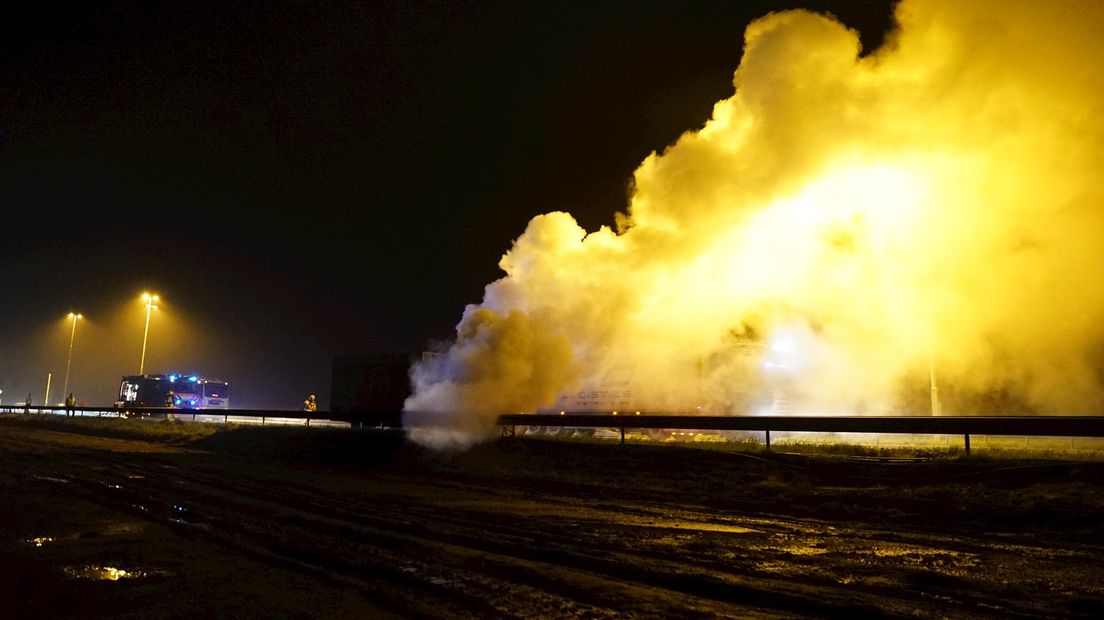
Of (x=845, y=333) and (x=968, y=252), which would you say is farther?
(x=845, y=333)

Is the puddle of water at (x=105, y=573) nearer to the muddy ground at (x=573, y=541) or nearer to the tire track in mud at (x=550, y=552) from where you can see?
the muddy ground at (x=573, y=541)

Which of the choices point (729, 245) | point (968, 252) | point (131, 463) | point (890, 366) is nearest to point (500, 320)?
point (729, 245)

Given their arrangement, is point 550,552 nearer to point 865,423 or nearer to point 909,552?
point 909,552

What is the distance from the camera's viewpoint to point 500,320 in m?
19.4

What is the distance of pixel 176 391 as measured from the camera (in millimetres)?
50781

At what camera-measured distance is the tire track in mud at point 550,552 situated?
5559mm

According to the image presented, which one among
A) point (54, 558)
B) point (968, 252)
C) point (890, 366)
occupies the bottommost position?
point (54, 558)

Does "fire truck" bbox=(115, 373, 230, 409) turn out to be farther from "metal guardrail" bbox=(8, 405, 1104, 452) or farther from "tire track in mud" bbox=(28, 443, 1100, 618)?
"tire track in mud" bbox=(28, 443, 1100, 618)

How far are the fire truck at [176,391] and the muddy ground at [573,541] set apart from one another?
Result: 38903 mm

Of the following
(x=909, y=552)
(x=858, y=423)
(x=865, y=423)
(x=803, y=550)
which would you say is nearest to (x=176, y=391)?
(x=858, y=423)

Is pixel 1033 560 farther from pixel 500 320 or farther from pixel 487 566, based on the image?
pixel 500 320

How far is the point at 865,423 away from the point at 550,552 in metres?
11.2

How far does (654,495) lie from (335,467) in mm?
9288

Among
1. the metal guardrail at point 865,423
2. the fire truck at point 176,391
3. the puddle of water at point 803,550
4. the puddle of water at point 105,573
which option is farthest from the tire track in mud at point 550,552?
the fire truck at point 176,391
